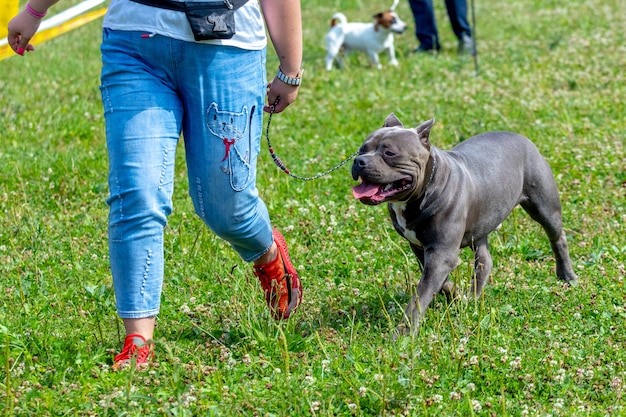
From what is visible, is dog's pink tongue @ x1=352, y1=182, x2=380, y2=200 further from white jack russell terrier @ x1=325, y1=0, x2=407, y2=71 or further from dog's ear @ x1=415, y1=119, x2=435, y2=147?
white jack russell terrier @ x1=325, y1=0, x2=407, y2=71

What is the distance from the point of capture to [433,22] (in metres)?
11.6

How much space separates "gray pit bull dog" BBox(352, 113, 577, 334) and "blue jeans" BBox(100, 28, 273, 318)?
68 cm

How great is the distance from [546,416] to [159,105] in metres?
1.90

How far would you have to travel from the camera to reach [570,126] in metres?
7.96

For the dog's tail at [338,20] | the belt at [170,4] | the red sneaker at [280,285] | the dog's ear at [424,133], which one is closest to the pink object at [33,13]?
the belt at [170,4]

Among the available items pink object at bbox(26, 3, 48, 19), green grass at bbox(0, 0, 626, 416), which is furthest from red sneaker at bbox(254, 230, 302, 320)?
pink object at bbox(26, 3, 48, 19)

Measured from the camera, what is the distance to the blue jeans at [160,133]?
12.4 feet

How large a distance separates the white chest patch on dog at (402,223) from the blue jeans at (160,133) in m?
0.91

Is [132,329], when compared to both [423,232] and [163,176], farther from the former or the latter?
[423,232]

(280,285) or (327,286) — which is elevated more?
(280,285)

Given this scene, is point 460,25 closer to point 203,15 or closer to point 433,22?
point 433,22

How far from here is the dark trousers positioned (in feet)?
38.1

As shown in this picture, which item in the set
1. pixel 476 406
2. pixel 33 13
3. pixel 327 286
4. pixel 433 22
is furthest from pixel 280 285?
pixel 433 22

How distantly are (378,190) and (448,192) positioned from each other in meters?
0.41
